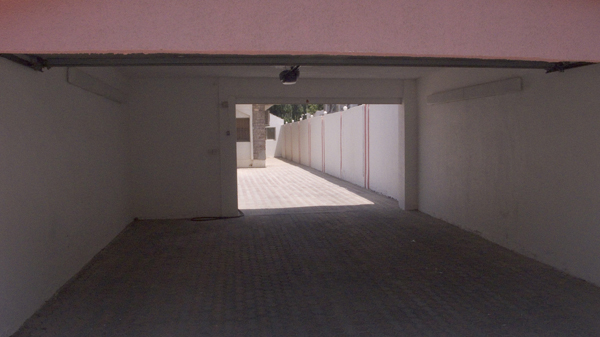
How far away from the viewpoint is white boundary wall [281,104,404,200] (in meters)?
12.0

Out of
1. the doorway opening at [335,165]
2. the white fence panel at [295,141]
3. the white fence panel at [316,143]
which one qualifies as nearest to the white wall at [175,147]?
the doorway opening at [335,165]

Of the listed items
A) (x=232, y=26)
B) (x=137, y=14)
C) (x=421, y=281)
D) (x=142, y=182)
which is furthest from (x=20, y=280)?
(x=142, y=182)

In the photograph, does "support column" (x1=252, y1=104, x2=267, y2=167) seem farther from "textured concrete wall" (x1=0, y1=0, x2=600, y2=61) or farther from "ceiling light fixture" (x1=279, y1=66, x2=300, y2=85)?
"textured concrete wall" (x1=0, y1=0, x2=600, y2=61)

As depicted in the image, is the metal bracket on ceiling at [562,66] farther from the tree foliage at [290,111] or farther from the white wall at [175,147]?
the tree foliage at [290,111]

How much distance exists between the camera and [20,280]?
13.6ft

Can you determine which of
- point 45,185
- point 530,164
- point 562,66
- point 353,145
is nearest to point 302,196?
point 353,145

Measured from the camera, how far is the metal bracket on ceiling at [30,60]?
13.5 feet

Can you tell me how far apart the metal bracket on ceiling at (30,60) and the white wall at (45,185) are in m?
0.07

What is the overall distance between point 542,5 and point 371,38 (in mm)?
1410

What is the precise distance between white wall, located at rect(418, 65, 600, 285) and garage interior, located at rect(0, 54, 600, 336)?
20mm

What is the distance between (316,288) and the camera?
17.0 ft

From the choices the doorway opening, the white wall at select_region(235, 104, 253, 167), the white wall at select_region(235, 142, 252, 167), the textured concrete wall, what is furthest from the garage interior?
the white wall at select_region(235, 142, 252, 167)

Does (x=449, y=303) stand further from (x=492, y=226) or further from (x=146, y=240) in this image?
(x=146, y=240)

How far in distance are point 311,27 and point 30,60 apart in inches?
107
